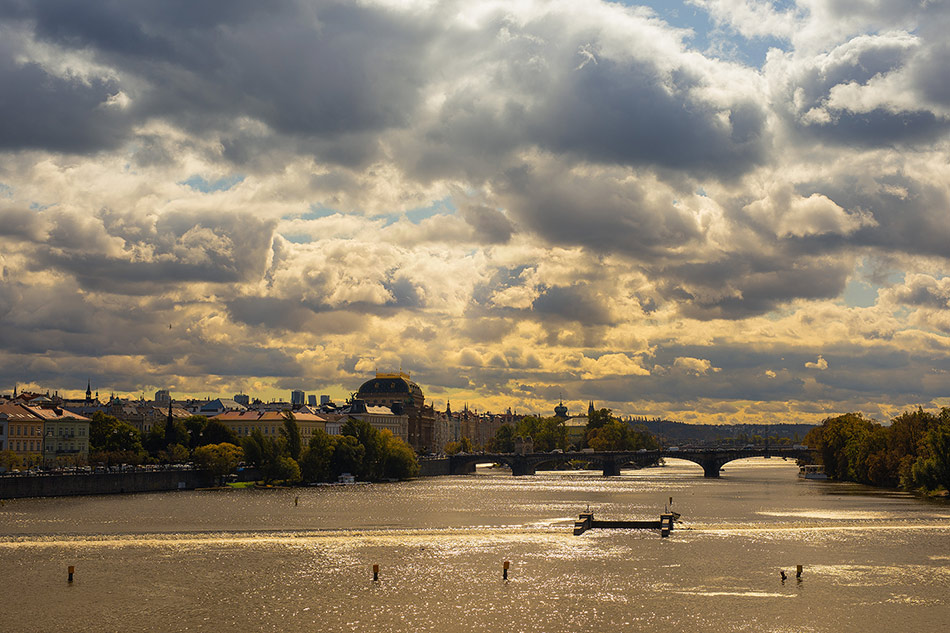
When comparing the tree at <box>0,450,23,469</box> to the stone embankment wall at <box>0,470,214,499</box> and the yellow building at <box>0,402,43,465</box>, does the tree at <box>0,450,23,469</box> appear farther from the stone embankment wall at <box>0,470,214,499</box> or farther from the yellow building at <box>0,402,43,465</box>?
the stone embankment wall at <box>0,470,214,499</box>

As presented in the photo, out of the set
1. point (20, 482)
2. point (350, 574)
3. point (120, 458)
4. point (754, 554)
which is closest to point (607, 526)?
point (754, 554)

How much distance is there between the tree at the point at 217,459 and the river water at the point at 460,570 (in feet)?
158

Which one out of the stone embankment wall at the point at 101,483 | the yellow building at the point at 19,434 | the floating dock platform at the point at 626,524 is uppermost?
the yellow building at the point at 19,434

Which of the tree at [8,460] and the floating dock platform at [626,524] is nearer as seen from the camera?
the floating dock platform at [626,524]

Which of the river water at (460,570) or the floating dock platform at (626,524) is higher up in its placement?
the floating dock platform at (626,524)

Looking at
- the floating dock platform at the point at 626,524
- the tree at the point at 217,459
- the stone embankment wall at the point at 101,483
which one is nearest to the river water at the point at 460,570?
the floating dock platform at the point at 626,524

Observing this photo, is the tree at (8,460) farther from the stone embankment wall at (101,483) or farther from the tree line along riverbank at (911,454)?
the tree line along riverbank at (911,454)

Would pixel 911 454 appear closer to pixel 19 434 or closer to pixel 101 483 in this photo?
pixel 101 483

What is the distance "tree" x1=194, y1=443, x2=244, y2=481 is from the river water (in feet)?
158

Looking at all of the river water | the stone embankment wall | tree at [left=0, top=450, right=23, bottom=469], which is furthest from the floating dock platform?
tree at [left=0, top=450, right=23, bottom=469]

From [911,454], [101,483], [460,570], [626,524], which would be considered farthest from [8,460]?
[911,454]

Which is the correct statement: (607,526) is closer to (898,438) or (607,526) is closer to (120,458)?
(898,438)

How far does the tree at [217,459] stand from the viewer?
18688 centimetres

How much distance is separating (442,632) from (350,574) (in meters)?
20.8
